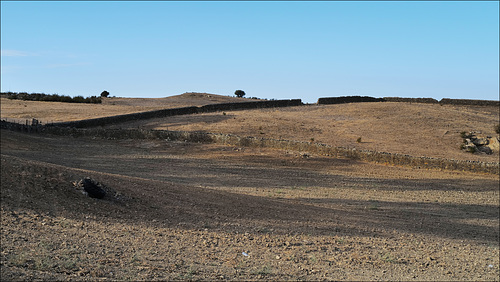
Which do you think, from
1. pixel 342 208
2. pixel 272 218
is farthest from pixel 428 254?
pixel 342 208

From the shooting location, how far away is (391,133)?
35750mm

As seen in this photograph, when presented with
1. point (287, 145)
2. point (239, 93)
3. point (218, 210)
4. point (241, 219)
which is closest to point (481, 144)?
point (287, 145)

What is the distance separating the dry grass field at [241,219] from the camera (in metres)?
8.34

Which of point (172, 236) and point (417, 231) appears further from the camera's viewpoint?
point (417, 231)

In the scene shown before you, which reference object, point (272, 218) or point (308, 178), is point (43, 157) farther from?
point (272, 218)

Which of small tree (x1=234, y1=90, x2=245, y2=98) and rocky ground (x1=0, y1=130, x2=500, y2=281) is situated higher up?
small tree (x1=234, y1=90, x2=245, y2=98)

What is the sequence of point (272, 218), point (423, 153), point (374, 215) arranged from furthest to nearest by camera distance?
point (423, 153), point (374, 215), point (272, 218)

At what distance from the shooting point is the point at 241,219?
12195 millimetres

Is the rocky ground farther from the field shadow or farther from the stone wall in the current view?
the stone wall

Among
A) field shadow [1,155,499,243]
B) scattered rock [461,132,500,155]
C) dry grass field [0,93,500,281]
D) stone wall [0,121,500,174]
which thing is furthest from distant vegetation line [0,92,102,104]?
field shadow [1,155,499,243]

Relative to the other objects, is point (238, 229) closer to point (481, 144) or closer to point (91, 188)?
point (91, 188)

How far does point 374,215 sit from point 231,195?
3.91 metres

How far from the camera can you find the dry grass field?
27.4 feet

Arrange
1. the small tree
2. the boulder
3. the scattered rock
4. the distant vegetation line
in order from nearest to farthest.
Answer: the boulder → the scattered rock → the distant vegetation line → the small tree
